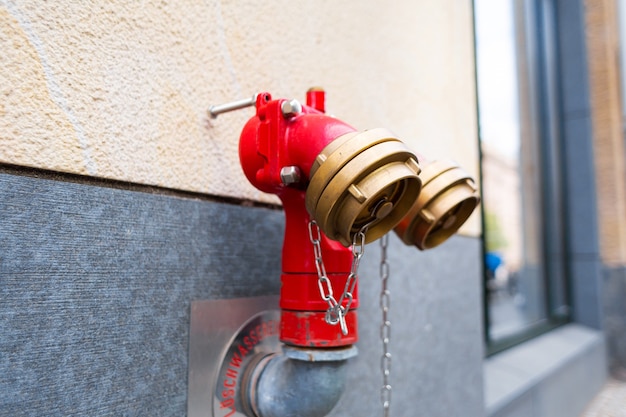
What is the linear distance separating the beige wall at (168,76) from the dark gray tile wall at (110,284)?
0.05m

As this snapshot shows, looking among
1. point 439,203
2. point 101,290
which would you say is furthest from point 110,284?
point 439,203

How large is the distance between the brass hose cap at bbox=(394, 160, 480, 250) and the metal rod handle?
14.7 inches

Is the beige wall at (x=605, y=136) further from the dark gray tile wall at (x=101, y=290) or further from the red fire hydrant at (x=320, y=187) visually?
the dark gray tile wall at (x=101, y=290)

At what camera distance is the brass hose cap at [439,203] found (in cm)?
102

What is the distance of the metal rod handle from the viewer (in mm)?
949

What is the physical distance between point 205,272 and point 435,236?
495 millimetres

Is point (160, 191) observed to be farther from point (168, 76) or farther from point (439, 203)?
point (439, 203)

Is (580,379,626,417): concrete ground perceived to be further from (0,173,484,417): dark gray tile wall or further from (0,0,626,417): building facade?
(0,173,484,417): dark gray tile wall

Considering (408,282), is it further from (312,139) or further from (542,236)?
(542,236)

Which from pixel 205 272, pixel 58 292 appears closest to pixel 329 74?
pixel 205 272

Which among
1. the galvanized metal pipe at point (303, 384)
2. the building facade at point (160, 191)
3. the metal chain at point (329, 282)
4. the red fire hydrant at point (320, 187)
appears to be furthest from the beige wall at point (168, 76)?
the galvanized metal pipe at point (303, 384)

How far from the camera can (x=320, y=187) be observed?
2.55 feet

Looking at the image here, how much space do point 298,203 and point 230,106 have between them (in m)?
0.23

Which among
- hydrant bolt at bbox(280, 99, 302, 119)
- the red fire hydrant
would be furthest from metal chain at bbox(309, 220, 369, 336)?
hydrant bolt at bbox(280, 99, 302, 119)
